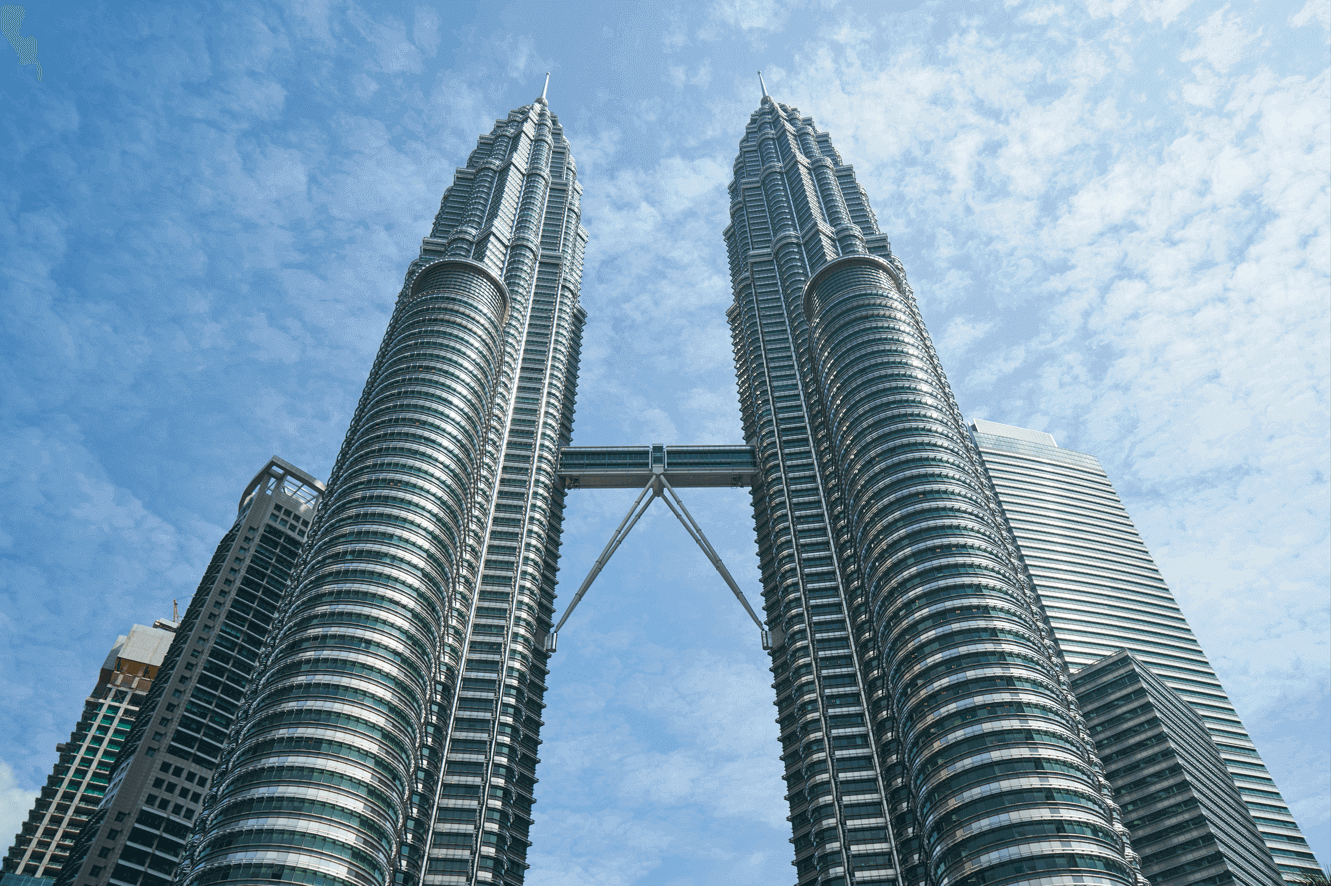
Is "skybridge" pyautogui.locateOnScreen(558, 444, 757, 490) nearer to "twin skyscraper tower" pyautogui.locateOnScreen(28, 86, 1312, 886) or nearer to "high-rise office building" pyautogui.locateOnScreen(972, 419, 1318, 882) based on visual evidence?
"twin skyscraper tower" pyautogui.locateOnScreen(28, 86, 1312, 886)

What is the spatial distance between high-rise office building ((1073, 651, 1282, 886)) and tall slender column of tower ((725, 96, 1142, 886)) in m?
26.8

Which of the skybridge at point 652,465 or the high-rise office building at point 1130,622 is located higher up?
the skybridge at point 652,465

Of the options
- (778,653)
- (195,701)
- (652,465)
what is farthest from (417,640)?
(652,465)

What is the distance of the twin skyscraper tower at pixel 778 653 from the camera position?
99.7 metres

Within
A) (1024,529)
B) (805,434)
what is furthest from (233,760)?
(1024,529)

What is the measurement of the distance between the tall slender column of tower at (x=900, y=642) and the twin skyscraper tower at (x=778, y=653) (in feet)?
1.27

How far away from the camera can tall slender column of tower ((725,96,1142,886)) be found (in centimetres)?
9831

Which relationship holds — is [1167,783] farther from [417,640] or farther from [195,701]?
[195,701]

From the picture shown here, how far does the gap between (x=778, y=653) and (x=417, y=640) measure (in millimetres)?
64389

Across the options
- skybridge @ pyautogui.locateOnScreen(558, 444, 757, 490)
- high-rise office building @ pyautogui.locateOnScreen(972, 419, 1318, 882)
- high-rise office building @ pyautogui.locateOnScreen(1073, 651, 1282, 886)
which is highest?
skybridge @ pyautogui.locateOnScreen(558, 444, 757, 490)

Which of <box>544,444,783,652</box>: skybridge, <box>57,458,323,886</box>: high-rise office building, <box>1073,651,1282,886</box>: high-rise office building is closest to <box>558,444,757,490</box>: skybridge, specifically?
<box>544,444,783,652</box>: skybridge

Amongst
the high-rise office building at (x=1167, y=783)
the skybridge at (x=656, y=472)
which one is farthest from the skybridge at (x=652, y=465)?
the high-rise office building at (x=1167, y=783)

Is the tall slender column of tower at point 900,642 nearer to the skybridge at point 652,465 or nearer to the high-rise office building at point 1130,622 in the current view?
the skybridge at point 652,465

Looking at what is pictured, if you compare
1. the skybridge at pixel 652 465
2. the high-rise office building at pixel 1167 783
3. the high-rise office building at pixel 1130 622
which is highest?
the skybridge at pixel 652 465
